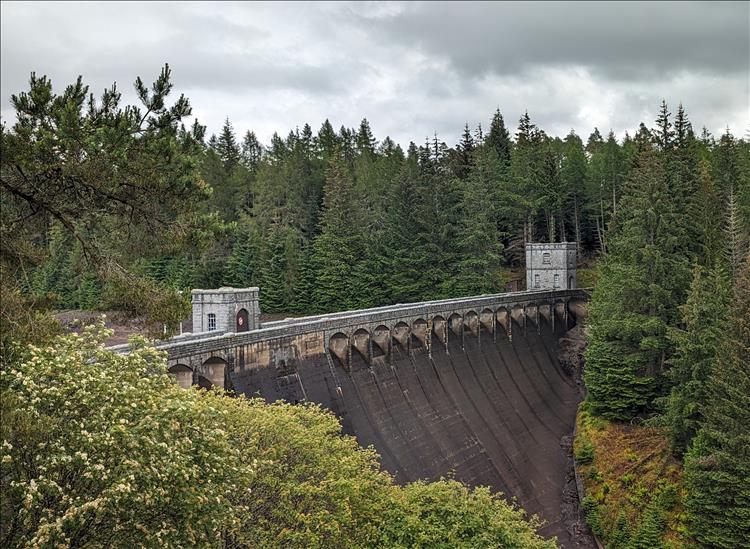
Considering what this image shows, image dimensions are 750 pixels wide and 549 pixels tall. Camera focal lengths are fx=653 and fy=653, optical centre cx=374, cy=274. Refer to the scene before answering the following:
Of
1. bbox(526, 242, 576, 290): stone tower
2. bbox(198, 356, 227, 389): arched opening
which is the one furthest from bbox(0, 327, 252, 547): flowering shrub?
bbox(526, 242, 576, 290): stone tower

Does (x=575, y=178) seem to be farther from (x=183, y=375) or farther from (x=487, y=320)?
(x=183, y=375)

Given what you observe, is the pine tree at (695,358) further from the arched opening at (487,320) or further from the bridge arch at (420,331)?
the arched opening at (487,320)

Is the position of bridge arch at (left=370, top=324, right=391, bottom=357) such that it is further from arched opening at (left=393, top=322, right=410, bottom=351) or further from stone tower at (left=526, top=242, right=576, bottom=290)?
stone tower at (left=526, top=242, right=576, bottom=290)

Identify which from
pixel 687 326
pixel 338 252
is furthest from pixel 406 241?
pixel 687 326

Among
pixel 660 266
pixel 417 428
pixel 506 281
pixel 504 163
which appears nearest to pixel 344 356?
pixel 417 428

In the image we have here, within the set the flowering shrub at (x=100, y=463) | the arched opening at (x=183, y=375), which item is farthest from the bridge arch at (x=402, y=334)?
the flowering shrub at (x=100, y=463)

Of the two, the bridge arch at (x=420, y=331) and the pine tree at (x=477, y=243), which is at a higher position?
the pine tree at (x=477, y=243)

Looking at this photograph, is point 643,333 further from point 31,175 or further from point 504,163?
point 504,163
